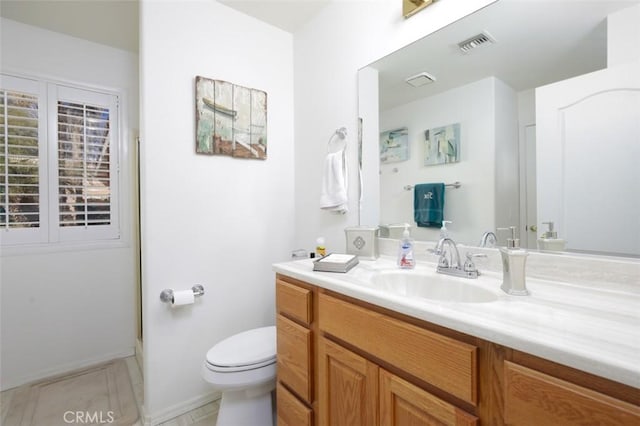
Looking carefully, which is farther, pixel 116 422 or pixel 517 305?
pixel 116 422

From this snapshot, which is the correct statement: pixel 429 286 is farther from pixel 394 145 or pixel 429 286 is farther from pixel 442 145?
pixel 394 145

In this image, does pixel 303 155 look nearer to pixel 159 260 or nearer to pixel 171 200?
pixel 171 200

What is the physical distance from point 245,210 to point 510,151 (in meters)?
1.55

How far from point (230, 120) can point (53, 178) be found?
1461mm

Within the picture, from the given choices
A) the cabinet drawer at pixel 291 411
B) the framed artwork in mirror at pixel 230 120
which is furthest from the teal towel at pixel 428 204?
the framed artwork in mirror at pixel 230 120

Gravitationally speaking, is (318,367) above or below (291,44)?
below

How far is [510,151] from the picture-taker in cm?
114

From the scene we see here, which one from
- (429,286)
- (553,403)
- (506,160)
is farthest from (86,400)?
(506,160)

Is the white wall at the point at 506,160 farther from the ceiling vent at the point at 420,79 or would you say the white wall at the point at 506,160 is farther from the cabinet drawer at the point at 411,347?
the cabinet drawer at the point at 411,347

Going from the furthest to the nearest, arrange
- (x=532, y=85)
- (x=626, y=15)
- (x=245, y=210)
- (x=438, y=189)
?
1. (x=245, y=210)
2. (x=438, y=189)
3. (x=532, y=85)
4. (x=626, y=15)

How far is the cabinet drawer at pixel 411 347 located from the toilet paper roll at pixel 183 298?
3.26ft

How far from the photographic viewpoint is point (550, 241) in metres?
1.03

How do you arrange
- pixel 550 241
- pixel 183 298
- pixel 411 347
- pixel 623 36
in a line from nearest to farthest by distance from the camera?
1. pixel 411 347
2. pixel 623 36
3. pixel 550 241
4. pixel 183 298

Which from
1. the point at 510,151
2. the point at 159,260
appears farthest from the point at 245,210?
the point at 510,151
